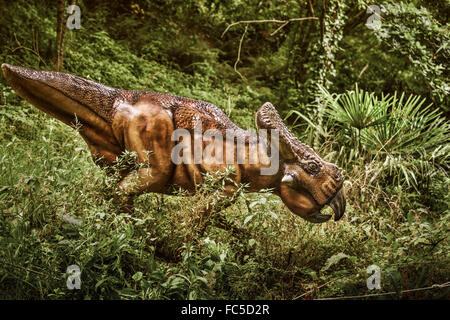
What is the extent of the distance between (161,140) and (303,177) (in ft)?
3.05

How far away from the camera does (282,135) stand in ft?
9.61

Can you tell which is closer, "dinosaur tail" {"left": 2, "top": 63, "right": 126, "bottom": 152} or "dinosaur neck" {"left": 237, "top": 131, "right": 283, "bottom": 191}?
"dinosaur tail" {"left": 2, "top": 63, "right": 126, "bottom": 152}

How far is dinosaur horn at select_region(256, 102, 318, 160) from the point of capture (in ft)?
9.63

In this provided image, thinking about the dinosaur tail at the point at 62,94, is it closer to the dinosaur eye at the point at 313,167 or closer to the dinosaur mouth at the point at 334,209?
the dinosaur eye at the point at 313,167

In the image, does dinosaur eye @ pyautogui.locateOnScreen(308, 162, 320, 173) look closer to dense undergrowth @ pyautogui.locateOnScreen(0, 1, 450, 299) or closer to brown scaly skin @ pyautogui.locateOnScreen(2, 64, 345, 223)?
brown scaly skin @ pyautogui.locateOnScreen(2, 64, 345, 223)

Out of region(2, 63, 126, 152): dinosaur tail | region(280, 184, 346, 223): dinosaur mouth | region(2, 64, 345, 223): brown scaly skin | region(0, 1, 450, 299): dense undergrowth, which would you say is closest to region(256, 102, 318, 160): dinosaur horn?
region(2, 64, 345, 223): brown scaly skin

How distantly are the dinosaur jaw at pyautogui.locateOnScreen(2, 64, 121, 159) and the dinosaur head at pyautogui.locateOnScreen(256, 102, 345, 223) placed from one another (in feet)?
3.26

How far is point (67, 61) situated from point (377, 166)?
160 inches

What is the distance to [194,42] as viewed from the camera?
7.90 m

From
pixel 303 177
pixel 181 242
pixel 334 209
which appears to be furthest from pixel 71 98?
pixel 334 209

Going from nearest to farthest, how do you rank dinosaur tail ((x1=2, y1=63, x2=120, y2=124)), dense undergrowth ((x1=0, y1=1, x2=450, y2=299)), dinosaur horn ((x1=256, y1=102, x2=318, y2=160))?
dense undergrowth ((x1=0, y1=1, x2=450, y2=299)) → dinosaur tail ((x1=2, y1=63, x2=120, y2=124)) → dinosaur horn ((x1=256, y1=102, x2=318, y2=160))

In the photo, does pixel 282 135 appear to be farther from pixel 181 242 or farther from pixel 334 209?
pixel 181 242

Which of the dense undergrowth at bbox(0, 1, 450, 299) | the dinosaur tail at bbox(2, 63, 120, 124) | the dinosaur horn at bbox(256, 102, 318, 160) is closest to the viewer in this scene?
the dense undergrowth at bbox(0, 1, 450, 299)
